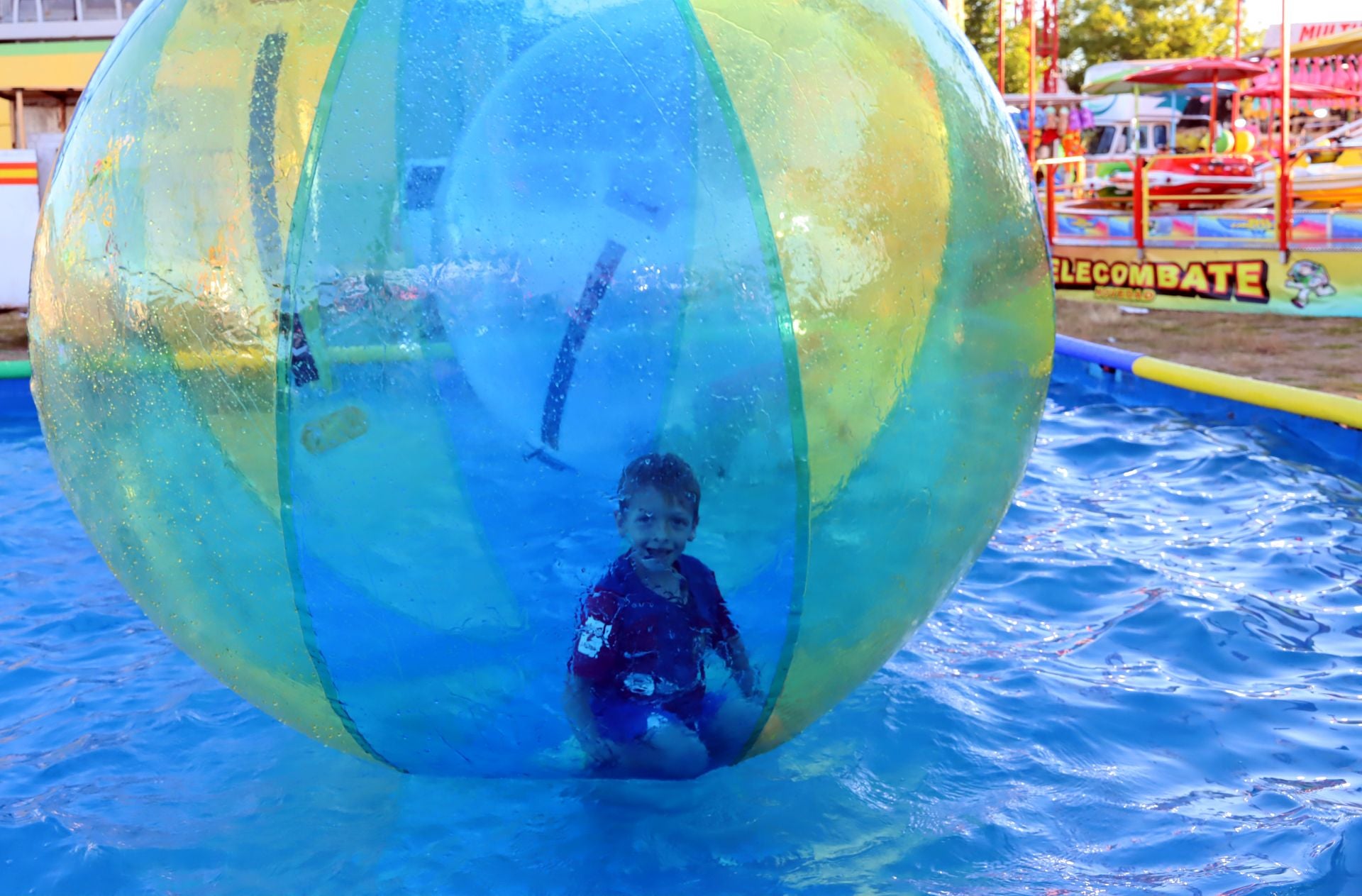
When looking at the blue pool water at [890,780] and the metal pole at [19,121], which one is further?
the metal pole at [19,121]

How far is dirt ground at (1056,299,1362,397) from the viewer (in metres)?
7.42

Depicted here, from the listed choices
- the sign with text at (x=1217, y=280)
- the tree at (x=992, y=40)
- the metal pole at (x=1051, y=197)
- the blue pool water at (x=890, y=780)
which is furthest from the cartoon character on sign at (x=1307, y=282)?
the tree at (x=992, y=40)

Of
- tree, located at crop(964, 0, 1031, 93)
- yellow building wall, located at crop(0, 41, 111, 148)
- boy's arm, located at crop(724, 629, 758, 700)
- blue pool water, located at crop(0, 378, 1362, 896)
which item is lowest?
blue pool water, located at crop(0, 378, 1362, 896)

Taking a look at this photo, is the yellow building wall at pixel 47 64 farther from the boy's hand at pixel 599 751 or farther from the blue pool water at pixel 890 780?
the boy's hand at pixel 599 751

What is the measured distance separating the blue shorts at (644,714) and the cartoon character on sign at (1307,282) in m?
9.06

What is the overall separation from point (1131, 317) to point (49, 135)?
10.8 m

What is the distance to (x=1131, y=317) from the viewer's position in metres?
10.3

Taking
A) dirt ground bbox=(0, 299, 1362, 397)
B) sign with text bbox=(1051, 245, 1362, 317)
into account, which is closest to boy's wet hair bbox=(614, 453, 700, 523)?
dirt ground bbox=(0, 299, 1362, 397)

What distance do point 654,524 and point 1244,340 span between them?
7922 mm

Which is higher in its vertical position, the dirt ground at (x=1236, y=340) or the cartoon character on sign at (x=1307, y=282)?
the cartoon character on sign at (x=1307, y=282)

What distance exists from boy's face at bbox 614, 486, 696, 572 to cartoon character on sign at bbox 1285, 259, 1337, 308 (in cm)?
924

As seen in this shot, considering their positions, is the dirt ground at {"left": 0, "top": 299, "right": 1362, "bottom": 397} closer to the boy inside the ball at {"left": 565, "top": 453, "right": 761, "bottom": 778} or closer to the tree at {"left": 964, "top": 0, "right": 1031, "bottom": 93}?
the boy inside the ball at {"left": 565, "top": 453, "right": 761, "bottom": 778}

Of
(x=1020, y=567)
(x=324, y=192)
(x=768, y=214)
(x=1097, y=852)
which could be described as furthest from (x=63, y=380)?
(x=1020, y=567)

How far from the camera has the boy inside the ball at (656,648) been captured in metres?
1.99
